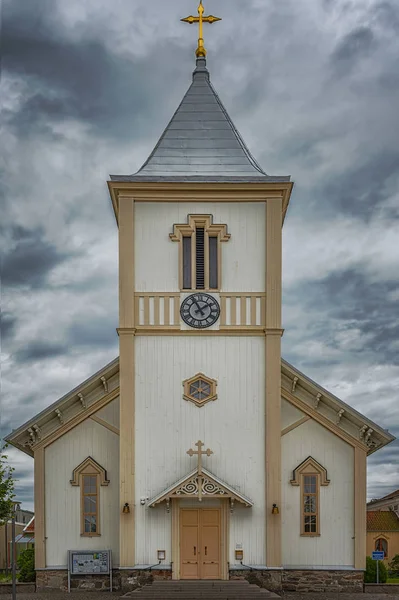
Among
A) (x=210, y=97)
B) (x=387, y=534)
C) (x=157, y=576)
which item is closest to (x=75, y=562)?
(x=157, y=576)

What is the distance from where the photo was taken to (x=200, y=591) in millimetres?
21453

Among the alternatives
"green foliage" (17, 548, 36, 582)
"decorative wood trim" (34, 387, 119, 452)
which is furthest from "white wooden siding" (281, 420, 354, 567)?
"green foliage" (17, 548, 36, 582)

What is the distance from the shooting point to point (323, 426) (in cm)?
2514

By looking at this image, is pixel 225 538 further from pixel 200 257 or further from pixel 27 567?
pixel 27 567

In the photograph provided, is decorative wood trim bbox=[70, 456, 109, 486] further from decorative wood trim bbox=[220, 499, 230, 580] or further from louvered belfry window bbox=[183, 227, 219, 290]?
louvered belfry window bbox=[183, 227, 219, 290]

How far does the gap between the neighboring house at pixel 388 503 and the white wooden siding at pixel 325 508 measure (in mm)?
44214

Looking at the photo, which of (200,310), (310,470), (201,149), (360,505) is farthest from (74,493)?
(201,149)

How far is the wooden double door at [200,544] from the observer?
22.7m

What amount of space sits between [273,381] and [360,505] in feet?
16.0

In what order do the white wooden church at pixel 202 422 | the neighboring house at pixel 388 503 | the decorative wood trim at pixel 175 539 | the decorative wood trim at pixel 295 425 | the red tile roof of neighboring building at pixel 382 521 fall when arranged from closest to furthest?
1. the decorative wood trim at pixel 175 539
2. the white wooden church at pixel 202 422
3. the decorative wood trim at pixel 295 425
4. the red tile roof of neighboring building at pixel 382 521
5. the neighboring house at pixel 388 503

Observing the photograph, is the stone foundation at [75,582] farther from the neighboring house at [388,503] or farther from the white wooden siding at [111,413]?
the neighboring house at [388,503]

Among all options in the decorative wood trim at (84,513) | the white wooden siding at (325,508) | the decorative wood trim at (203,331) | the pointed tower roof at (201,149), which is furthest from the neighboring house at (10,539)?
the pointed tower roof at (201,149)

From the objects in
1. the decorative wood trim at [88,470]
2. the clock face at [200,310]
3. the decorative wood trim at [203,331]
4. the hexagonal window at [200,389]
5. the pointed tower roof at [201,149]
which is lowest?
the decorative wood trim at [88,470]

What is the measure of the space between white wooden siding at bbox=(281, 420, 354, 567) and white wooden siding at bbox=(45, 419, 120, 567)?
513cm
